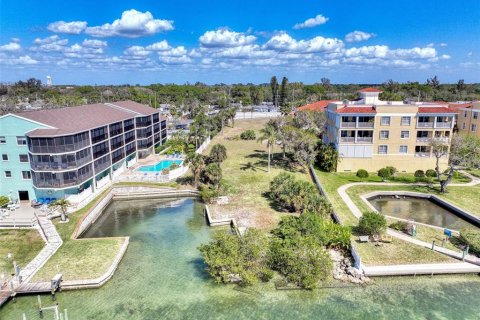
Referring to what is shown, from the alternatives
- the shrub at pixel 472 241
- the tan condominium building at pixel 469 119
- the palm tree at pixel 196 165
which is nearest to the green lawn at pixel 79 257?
the palm tree at pixel 196 165

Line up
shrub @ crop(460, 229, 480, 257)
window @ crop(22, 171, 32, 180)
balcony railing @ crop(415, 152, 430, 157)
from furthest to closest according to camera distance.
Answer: balcony railing @ crop(415, 152, 430, 157) < window @ crop(22, 171, 32, 180) < shrub @ crop(460, 229, 480, 257)

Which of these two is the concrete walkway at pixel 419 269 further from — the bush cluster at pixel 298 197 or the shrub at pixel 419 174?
the shrub at pixel 419 174

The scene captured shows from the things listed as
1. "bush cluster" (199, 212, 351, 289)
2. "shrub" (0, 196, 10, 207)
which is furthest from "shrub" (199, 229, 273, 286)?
"shrub" (0, 196, 10, 207)

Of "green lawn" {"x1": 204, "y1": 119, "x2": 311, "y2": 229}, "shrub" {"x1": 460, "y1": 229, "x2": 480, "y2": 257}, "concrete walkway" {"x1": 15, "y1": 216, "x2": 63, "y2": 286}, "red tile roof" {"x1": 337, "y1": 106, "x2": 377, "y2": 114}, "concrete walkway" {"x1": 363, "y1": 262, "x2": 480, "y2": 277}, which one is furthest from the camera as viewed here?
"red tile roof" {"x1": 337, "y1": 106, "x2": 377, "y2": 114}

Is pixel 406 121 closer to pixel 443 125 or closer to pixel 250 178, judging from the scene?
pixel 443 125

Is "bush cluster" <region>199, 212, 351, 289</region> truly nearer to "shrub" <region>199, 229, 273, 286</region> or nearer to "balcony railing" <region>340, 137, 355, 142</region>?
"shrub" <region>199, 229, 273, 286</region>

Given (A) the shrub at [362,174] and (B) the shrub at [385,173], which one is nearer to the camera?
(B) the shrub at [385,173]

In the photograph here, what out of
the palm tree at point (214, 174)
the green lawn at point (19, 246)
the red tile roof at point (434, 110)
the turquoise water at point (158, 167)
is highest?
the red tile roof at point (434, 110)

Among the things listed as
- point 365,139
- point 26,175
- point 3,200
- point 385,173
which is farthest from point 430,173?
point 3,200
